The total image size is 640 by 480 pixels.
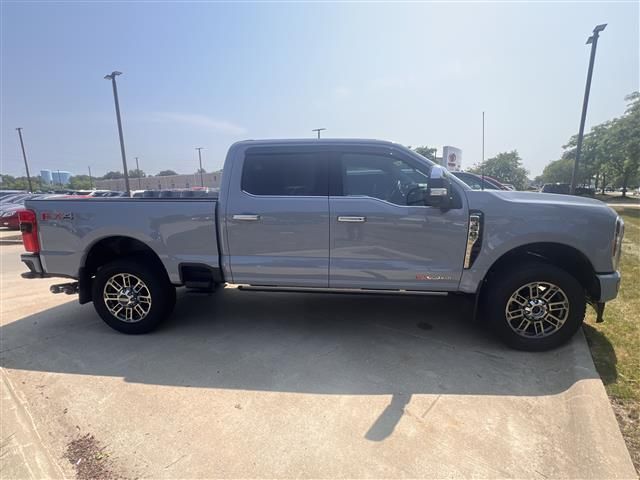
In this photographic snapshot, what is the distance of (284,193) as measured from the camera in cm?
Answer: 373

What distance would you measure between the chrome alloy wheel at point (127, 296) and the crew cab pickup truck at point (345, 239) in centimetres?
2

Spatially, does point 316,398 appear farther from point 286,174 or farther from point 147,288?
point 147,288

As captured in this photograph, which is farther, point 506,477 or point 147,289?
point 147,289

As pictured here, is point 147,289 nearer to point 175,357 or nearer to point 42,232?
point 175,357

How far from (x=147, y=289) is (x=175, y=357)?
2.97 feet

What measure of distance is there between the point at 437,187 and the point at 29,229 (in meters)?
4.40

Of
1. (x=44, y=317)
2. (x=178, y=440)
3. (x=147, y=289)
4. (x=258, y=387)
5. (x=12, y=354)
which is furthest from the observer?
(x=44, y=317)

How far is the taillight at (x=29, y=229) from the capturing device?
3980 mm

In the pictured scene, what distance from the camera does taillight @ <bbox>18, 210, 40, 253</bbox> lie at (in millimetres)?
3980

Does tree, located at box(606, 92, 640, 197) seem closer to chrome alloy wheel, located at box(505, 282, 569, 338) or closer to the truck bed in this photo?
chrome alloy wheel, located at box(505, 282, 569, 338)

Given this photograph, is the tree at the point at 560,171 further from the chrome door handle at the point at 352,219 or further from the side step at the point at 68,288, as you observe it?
the side step at the point at 68,288

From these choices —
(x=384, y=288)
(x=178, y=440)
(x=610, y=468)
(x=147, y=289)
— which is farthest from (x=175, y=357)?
(x=610, y=468)

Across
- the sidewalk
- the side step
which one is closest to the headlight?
the sidewalk

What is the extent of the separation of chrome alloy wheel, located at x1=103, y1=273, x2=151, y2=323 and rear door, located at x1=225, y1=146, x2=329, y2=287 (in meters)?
1.10
